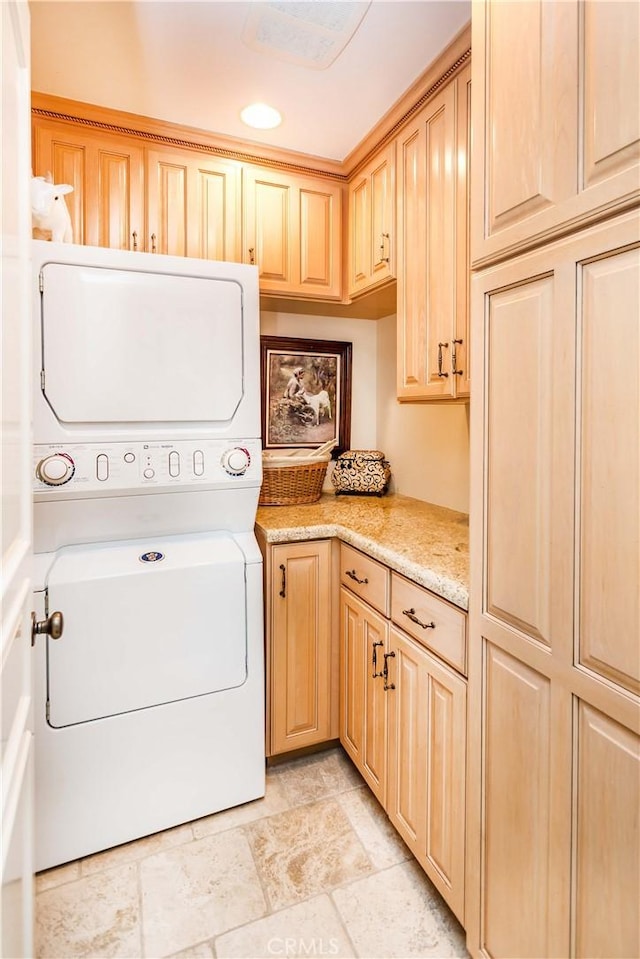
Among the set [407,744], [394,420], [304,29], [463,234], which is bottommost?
[407,744]

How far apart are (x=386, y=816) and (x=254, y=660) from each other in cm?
71

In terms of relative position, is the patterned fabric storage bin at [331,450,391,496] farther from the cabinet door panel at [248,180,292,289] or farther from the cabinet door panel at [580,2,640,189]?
the cabinet door panel at [580,2,640,189]

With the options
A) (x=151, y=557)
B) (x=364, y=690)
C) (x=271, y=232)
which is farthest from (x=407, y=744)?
(x=271, y=232)

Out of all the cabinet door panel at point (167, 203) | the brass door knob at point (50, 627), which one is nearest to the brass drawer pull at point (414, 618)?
the brass door knob at point (50, 627)

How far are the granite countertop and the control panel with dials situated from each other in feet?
0.94

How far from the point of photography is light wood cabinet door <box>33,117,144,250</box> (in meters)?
1.75

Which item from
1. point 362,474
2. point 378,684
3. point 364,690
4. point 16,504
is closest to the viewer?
point 16,504

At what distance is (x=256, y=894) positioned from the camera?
1420 millimetres

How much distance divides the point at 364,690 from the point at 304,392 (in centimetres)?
144

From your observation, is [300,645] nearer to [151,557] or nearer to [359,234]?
[151,557]

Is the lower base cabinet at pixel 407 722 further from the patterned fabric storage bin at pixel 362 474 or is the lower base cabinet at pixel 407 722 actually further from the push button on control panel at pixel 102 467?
the push button on control panel at pixel 102 467

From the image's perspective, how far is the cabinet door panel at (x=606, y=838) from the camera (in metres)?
0.76

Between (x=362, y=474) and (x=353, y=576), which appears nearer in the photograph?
(x=353, y=576)

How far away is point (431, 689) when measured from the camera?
4.36ft
